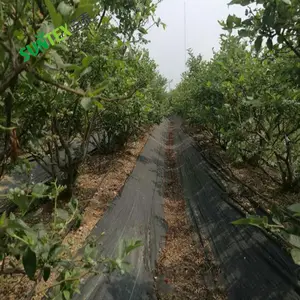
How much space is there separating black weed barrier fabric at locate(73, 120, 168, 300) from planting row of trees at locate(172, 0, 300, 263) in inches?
51.9

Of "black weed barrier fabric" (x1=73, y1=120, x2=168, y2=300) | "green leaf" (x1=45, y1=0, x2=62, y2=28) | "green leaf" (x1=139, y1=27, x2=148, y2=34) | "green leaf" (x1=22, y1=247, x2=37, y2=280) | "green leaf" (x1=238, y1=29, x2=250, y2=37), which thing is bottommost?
"black weed barrier fabric" (x1=73, y1=120, x2=168, y2=300)

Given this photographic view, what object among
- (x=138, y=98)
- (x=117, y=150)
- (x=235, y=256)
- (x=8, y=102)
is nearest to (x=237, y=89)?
(x=138, y=98)

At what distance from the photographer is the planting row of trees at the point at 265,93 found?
4.25ft

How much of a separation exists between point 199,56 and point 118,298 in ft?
51.0

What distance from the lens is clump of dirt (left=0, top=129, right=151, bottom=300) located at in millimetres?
2289

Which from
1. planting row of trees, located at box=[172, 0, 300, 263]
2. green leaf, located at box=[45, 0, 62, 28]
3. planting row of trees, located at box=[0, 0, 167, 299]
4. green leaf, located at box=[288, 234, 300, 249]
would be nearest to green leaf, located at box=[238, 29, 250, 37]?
planting row of trees, located at box=[172, 0, 300, 263]

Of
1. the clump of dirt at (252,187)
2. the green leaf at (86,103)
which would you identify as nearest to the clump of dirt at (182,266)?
the clump of dirt at (252,187)

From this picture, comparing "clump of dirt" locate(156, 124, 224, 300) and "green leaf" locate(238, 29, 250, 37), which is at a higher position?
"green leaf" locate(238, 29, 250, 37)

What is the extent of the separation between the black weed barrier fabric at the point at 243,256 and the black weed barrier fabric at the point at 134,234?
814mm

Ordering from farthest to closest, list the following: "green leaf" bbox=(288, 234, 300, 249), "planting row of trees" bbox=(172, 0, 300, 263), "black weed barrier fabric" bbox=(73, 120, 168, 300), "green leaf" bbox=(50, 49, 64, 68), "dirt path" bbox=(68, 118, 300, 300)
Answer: "dirt path" bbox=(68, 118, 300, 300), "black weed barrier fabric" bbox=(73, 120, 168, 300), "planting row of trees" bbox=(172, 0, 300, 263), "green leaf" bbox=(288, 234, 300, 249), "green leaf" bbox=(50, 49, 64, 68)

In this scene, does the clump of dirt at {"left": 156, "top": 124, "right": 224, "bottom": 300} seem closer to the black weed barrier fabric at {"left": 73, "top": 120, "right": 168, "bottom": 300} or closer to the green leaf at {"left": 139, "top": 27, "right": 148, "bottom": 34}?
the black weed barrier fabric at {"left": 73, "top": 120, "right": 168, "bottom": 300}

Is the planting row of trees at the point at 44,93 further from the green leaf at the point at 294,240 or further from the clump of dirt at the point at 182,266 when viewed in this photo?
the clump of dirt at the point at 182,266

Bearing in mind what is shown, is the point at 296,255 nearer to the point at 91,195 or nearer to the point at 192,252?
the point at 192,252

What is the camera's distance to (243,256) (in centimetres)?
333
